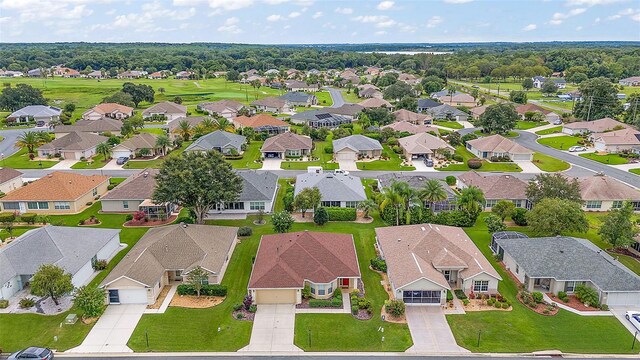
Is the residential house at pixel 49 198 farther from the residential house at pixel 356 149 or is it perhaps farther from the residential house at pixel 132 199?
the residential house at pixel 356 149

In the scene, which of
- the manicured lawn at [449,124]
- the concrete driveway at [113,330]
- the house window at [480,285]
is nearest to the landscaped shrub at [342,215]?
the house window at [480,285]

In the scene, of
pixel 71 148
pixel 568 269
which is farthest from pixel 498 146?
pixel 71 148

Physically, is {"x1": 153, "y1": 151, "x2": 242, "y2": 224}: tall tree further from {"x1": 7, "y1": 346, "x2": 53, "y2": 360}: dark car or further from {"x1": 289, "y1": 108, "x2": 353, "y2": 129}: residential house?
{"x1": 289, "y1": 108, "x2": 353, "y2": 129}: residential house

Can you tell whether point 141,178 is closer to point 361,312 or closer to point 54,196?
point 54,196

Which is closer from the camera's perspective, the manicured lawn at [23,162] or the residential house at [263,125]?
the manicured lawn at [23,162]

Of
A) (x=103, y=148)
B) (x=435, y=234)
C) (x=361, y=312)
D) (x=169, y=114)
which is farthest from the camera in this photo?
(x=169, y=114)

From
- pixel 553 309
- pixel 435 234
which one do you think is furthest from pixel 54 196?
pixel 553 309
